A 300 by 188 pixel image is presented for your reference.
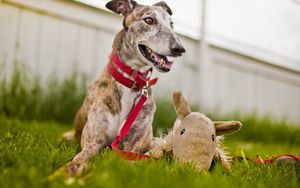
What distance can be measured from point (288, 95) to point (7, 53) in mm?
4335

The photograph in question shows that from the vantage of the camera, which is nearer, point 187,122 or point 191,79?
point 187,122

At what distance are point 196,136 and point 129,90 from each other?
61cm

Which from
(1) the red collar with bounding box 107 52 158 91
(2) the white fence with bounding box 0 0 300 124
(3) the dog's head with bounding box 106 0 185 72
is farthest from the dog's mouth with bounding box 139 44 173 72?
(2) the white fence with bounding box 0 0 300 124

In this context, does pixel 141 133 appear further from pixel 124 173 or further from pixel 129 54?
pixel 124 173

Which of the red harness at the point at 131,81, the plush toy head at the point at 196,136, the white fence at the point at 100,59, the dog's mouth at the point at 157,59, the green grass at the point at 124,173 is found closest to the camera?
the green grass at the point at 124,173

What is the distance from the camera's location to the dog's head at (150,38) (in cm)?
201

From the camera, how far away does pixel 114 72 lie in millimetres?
2152

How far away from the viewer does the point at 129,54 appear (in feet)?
7.09

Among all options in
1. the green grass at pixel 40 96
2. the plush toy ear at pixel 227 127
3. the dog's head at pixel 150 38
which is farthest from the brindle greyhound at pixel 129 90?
the green grass at pixel 40 96

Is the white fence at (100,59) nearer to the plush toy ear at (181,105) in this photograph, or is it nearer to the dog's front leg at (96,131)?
the dog's front leg at (96,131)

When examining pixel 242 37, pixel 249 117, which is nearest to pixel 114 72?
pixel 249 117

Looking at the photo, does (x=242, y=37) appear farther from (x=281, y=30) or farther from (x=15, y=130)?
(x=15, y=130)

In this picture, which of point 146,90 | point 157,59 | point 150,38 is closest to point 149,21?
point 150,38

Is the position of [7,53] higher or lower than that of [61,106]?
higher
